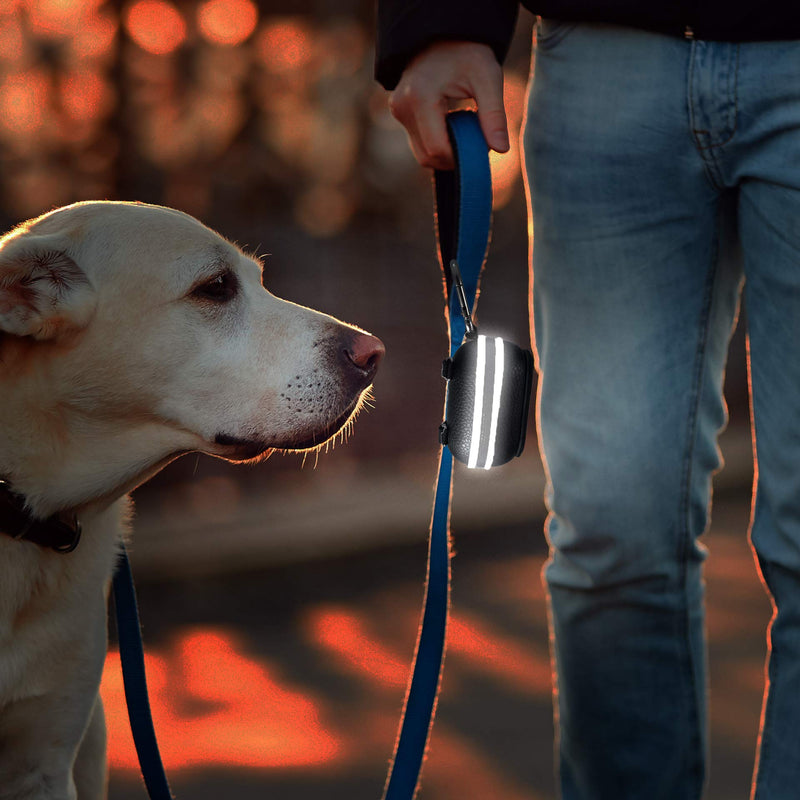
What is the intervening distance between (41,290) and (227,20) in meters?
3.23

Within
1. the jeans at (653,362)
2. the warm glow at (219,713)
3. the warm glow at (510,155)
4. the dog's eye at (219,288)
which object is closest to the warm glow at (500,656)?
the warm glow at (219,713)

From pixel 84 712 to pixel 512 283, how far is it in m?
4.03

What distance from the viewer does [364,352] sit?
1.72 metres

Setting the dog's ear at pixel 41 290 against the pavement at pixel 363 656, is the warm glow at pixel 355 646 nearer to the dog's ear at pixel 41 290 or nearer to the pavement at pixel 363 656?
the pavement at pixel 363 656

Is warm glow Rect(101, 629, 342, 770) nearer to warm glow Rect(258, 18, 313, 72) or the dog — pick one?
the dog

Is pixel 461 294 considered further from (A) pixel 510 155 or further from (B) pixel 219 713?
(A) pixel 510 155

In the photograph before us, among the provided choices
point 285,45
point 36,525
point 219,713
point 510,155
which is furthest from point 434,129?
point 510,155

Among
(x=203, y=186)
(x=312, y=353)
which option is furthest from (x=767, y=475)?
(x=203, y=186)

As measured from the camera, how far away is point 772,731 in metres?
1.41

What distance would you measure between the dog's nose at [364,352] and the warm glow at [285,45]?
10.3ft

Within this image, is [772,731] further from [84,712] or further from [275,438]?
[84,712]

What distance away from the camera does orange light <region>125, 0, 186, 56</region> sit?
165 inches

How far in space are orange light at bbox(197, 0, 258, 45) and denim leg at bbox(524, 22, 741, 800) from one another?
3156 millimetres

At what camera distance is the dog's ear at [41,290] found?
1.52m
